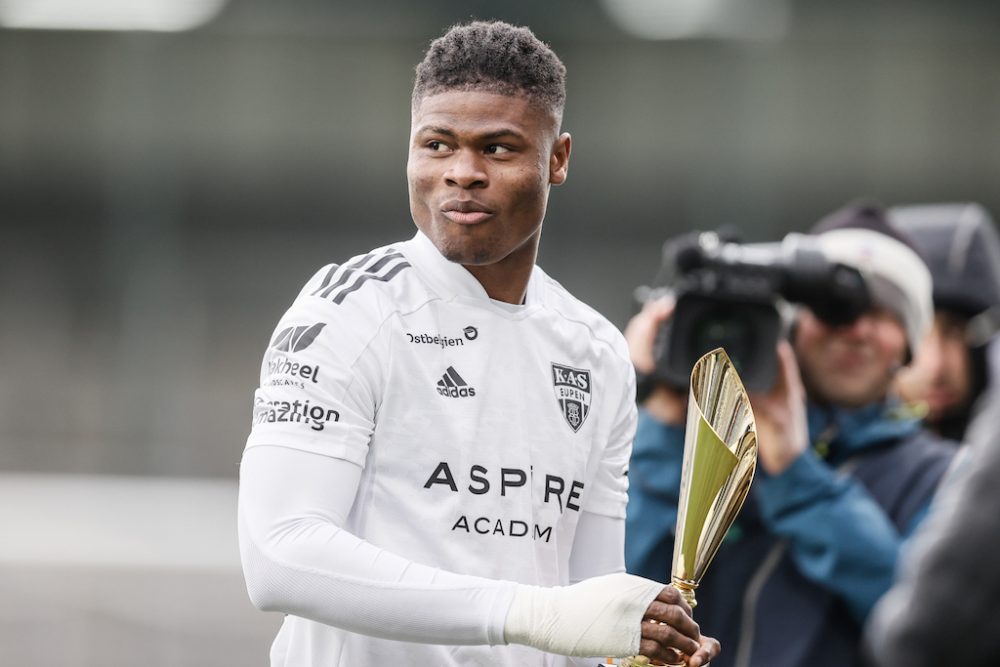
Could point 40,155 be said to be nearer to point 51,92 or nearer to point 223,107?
point 51,92

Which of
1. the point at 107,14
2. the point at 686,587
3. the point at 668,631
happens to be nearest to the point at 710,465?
the point at 686,587

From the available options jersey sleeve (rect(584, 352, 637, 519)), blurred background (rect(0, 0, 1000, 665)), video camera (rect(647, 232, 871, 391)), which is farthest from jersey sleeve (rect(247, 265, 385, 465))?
blurred background (rect(0, 0, 1000, 665))

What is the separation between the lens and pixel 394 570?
1612 mm

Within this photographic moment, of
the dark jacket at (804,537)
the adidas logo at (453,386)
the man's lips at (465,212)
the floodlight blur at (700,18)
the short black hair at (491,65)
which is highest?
the floodlight blur at (700,18)

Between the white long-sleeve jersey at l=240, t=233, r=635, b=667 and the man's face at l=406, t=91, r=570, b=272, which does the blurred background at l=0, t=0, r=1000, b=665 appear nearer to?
the white long-sleeve jersey at l=240, t=233, r=635, b=667

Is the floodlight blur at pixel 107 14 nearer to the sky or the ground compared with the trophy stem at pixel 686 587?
nearer to the sky

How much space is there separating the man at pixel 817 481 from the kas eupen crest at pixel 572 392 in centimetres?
94

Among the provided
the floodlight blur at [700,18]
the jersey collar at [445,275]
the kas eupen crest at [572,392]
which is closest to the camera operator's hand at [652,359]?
the kas eupen crest at [572,392]

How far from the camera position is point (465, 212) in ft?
5.91

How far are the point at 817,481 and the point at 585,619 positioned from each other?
4.37ft

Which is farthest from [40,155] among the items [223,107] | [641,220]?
[641,220]

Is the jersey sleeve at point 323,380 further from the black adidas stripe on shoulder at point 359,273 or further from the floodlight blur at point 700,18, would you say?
the floodlight blur at point 700,18

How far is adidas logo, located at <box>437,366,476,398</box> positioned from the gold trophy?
0.98 feet

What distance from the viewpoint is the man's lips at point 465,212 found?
5.89 feet
